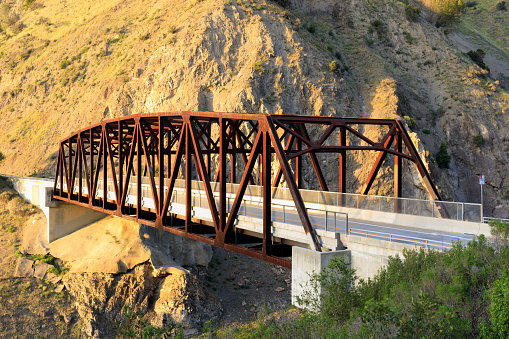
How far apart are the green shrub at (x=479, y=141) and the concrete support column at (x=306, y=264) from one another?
43915 mm

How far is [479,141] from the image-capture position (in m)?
49.8

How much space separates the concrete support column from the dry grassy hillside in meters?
34.0

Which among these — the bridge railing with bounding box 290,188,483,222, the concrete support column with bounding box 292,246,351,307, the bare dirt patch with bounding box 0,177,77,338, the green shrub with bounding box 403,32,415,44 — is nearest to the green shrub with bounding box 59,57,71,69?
the bare dirt patch with bounding box 0,177,77,338

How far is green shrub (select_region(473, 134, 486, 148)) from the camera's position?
49822 mm

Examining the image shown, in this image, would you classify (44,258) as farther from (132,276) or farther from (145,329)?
(145,329)

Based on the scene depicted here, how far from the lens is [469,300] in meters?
9.25

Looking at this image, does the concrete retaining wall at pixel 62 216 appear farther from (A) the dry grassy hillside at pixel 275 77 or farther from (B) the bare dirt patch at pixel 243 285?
(A) the dry grassy hillside at pixel 275 77

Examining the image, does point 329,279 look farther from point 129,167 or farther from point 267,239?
point 129,167

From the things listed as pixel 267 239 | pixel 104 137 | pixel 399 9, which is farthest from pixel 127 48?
pixel 267 239

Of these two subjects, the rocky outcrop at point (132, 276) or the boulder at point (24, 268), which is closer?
the rocky outcrop at point (132, 276)

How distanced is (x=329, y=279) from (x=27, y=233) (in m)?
38.4

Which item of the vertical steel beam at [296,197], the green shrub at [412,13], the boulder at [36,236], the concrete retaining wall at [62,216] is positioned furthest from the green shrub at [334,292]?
the green shrub at [412,13]

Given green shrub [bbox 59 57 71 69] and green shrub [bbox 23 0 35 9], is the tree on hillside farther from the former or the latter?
green shrub [bbox 23 0 35 9]

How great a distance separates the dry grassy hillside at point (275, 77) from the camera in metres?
50.4
